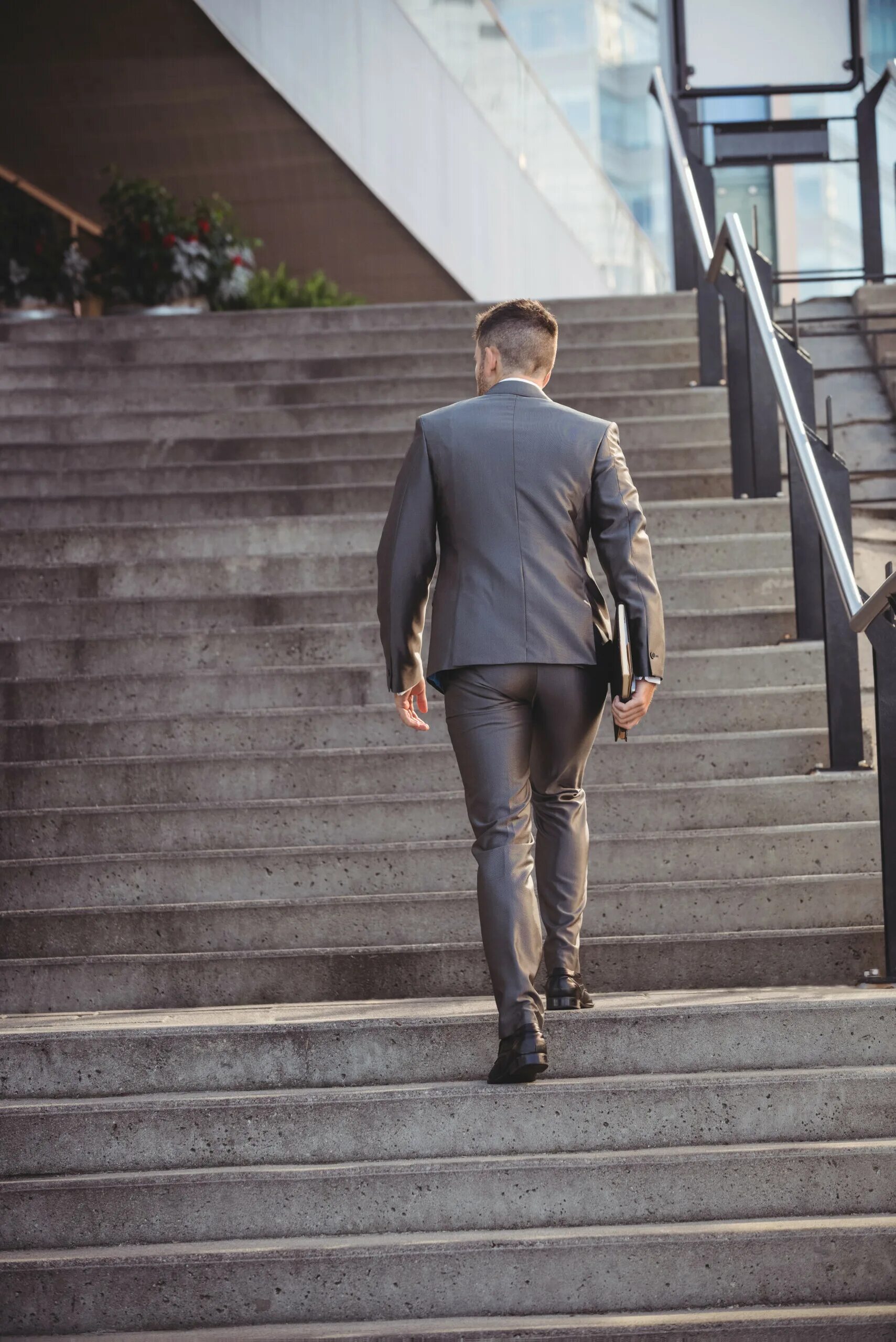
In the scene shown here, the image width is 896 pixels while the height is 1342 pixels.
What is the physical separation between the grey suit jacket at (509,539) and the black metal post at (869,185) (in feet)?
16.9

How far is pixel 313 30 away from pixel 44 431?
5137mm

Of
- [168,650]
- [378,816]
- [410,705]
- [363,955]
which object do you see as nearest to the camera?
[410,705]

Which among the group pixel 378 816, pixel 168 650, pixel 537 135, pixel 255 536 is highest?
pixel 537 135

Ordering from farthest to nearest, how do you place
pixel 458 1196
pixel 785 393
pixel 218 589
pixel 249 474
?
pixel 249 474 < pixel 218 589 < pixel 785 393 < pixel 458 1196

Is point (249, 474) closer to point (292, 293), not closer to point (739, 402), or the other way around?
point (739, 402)

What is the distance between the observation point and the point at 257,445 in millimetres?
6426

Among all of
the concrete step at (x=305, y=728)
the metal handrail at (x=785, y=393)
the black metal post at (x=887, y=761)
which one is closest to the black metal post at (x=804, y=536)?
the metal handrail at (x=785, y=393)

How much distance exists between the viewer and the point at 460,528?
3154 mm

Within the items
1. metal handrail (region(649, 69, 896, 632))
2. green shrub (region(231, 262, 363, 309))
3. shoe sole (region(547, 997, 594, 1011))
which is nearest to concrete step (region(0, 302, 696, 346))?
metal handrail (region(649, 69, 896, 632))

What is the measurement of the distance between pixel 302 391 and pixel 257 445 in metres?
0.55

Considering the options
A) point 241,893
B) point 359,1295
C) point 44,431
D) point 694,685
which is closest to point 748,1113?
point 359,1295

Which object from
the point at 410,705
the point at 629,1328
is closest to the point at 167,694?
the point at 410,705

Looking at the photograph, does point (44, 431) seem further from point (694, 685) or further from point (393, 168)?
point (393, 168)

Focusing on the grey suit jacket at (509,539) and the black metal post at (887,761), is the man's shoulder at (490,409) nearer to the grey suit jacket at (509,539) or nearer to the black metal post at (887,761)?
the grey suit jacket at (509,539)
